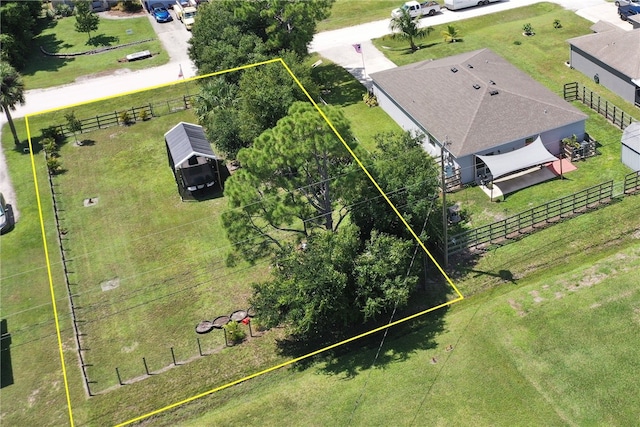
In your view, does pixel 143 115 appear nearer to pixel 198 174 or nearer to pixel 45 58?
pixel 198 174

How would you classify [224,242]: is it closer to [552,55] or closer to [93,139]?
[93,139]

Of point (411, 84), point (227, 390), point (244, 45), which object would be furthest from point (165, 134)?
point (227, 390)

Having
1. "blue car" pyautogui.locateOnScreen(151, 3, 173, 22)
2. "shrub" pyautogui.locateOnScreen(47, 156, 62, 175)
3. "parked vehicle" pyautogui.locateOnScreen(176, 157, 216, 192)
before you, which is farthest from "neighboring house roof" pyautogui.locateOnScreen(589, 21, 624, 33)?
"shrub" pyautogui.locateOnScreen(47, 156, 62, 175)

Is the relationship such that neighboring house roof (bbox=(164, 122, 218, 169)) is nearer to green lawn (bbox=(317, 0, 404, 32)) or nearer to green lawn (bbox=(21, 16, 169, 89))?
green lawn (bbox=(21, 16, 169, 89))

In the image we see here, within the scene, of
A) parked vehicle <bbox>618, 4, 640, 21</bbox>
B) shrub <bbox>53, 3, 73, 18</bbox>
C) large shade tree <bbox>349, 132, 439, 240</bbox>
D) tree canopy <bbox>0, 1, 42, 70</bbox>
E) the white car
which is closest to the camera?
large shade tree <bbox>349, 132, 439, 240</bbox>

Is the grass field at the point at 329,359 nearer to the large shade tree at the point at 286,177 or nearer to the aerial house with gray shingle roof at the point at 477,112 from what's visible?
the aerial house with gray shingle roof at the point at 477,112

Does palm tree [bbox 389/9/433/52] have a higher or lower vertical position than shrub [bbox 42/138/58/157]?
higher

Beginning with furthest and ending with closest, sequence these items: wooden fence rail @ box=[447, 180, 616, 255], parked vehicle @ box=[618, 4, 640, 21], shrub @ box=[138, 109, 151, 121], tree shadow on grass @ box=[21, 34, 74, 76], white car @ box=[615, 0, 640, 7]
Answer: tree shadow on grass @ box=[21, 34, 74, 76]
white car @ box=[615, 0, 640, 7]
parked vehicle @ box=[618, 4, 640, 21]
shrub @ box=[138, 109, 151, 121]
wooden fence rail @ box=[447, 180, 616, 255]
